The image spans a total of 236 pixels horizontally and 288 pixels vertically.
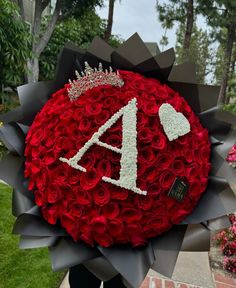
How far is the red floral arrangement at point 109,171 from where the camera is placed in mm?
1330

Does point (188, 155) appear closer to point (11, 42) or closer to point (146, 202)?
point (146, 202)

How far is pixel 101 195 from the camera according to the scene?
1323 millimetres

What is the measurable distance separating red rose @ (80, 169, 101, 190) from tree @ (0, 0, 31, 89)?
6.92m

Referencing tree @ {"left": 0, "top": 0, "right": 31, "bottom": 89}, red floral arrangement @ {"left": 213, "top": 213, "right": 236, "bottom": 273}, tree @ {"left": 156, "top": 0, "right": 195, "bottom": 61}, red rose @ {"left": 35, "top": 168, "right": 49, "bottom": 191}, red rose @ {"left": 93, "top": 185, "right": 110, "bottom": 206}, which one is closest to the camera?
red rose @ {"left": 93, "top": 185, "right": 110, "bottom": 206}

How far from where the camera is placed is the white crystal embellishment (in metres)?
1.41

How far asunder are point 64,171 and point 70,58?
1.83 feet

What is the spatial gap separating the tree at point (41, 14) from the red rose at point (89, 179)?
1028cm

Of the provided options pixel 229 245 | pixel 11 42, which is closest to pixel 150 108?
pixel 229 245

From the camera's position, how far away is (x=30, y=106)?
1676mm

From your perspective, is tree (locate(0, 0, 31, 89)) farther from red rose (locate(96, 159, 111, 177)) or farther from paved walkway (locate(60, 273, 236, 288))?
red rose (locate(96, 159, 111, 177))

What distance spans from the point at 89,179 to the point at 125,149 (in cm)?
18

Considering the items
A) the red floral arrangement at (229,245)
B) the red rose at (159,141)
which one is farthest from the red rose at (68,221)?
the red floral arrangement at (229,245)

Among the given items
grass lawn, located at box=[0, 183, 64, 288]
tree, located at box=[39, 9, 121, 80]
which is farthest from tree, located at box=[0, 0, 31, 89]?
grass lawn, located at box=[0, 183, 64, 288]

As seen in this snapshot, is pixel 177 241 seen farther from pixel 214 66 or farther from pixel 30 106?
pixel 214 66
